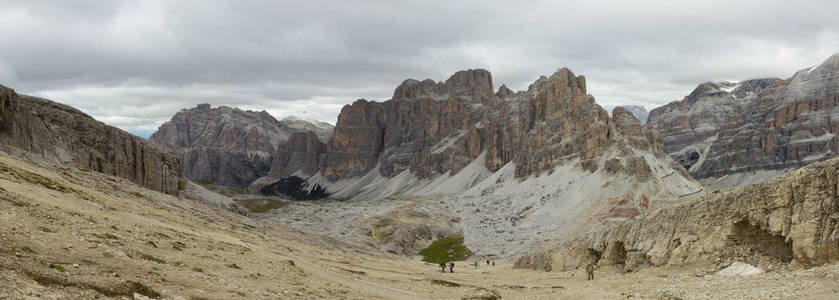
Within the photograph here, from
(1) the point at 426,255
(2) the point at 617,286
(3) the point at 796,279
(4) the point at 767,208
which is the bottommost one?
(1) the point at 426,255

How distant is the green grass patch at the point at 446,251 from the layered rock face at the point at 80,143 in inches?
2196

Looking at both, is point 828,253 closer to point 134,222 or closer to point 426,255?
point 134,222

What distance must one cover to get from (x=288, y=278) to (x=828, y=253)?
29.8 metres

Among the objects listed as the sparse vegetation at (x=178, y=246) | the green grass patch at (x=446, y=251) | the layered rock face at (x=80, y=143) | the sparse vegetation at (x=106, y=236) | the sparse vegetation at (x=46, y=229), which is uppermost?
the layered rock face at (x=80, y=143)

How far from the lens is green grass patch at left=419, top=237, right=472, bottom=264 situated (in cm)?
13512

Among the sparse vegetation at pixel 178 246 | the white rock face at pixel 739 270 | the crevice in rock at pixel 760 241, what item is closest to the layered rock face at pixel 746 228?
the crevice in rock at pixel 760 241

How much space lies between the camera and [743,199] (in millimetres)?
41312

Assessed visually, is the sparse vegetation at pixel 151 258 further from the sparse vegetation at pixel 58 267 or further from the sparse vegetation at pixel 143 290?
the sparse vegetation at pixel 143 290

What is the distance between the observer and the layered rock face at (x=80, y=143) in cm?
7331

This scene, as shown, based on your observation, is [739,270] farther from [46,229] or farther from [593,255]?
[46,229]

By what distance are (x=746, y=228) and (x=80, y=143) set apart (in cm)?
8639

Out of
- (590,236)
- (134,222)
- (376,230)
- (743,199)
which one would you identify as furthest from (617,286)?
(376,230)

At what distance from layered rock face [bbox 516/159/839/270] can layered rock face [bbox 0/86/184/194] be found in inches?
2503

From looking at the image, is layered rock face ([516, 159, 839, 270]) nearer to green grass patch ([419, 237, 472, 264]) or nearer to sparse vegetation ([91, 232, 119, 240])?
sparse vegetation ([91, 232, 119, 240])
